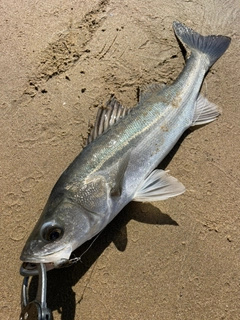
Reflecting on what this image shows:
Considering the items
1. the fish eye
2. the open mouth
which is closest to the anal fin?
the fish eye

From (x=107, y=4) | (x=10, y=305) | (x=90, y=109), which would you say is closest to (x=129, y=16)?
(x=107, y=4)

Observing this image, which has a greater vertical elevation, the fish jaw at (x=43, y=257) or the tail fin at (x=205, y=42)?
the tail fin at (x=205, y=42)

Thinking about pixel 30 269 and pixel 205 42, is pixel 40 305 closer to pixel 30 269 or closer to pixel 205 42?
pixel 30 269

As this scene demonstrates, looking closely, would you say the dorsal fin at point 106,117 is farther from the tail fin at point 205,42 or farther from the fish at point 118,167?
the tail fin at point 205,42

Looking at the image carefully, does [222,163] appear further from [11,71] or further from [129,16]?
[11,71]

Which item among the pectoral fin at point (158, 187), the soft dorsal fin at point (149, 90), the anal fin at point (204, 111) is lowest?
the pectoral fin at point (158, 187)

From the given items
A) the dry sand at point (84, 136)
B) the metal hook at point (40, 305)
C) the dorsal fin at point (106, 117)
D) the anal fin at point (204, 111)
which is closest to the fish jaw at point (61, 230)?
the metal hook at point (40, 305)
